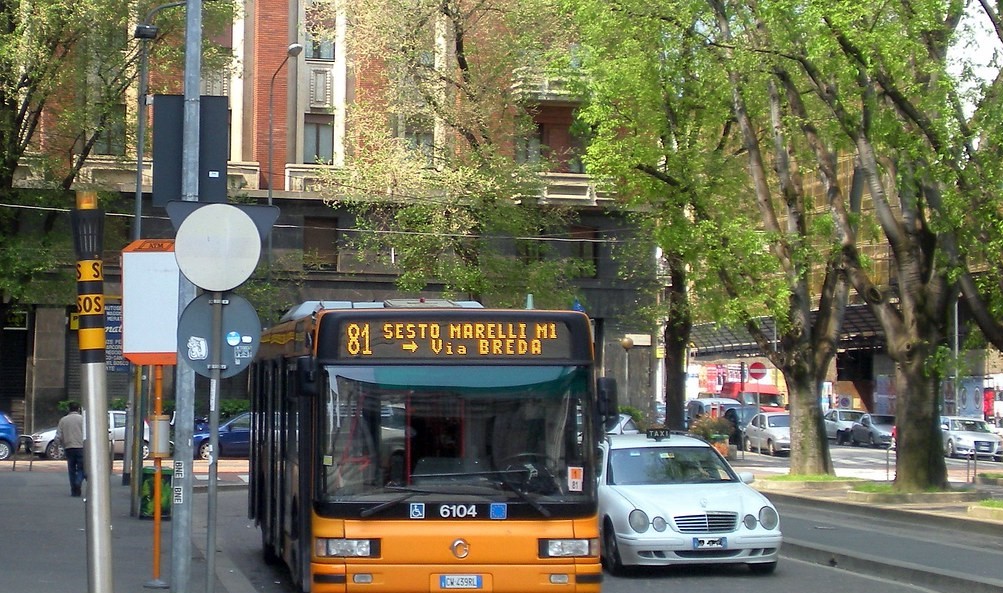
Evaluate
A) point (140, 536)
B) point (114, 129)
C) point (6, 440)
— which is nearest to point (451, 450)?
point (140, 536)

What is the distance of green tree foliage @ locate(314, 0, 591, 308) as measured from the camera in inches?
1266

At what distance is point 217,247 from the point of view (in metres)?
9.25

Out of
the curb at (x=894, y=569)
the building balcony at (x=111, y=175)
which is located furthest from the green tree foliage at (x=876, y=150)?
the building balcony at (x=111, y=175)

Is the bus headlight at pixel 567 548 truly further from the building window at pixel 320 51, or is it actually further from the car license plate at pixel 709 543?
the building window at pixel 320 51

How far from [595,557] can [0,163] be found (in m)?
23.9

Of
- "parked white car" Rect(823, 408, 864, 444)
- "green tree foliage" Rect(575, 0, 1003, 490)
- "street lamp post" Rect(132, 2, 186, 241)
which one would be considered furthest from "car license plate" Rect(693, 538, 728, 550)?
"parked white car" Rect(823, 408, 864, 444)

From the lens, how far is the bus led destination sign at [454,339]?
393 inches

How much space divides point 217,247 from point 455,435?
2218mm

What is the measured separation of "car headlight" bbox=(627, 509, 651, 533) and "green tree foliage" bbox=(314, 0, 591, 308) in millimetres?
17927

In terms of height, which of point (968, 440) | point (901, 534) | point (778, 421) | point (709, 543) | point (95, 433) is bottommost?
point (901, 534)

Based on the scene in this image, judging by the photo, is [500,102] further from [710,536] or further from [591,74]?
[710,536]

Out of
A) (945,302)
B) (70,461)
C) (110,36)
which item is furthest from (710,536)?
(110,36)

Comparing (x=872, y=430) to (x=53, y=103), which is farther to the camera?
(x=872, y=430)

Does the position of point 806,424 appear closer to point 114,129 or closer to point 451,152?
point 451,152
